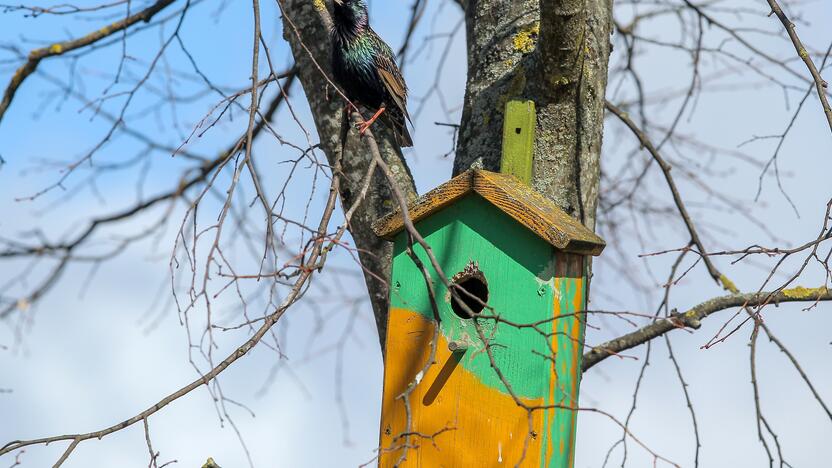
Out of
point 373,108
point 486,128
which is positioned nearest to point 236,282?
point 486,128

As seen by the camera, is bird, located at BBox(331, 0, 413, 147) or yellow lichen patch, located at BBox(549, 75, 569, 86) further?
bird, located at BBox(331, 0, 413, 147)

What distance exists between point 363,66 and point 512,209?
6.30 feet

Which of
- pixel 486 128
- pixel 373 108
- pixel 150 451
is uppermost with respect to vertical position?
pixel 373 108

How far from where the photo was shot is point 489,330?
2.36 metres

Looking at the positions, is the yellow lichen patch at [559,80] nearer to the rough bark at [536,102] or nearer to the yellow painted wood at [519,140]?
the rough bark at [536,102]

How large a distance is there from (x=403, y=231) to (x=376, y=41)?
6.21 feet

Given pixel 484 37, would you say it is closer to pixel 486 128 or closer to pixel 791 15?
pixel 486 128

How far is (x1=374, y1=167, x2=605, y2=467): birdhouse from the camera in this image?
2.26 m

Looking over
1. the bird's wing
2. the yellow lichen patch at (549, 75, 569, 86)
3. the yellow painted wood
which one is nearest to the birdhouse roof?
the yellow painted wood

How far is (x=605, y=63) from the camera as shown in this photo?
2.98 metres

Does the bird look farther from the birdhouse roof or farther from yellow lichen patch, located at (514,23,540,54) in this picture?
the birdhouse roof

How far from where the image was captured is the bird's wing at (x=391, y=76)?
159 inches

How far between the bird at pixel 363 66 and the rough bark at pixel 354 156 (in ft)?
2.07

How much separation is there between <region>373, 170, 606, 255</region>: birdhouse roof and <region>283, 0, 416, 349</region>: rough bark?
0.48 metres
